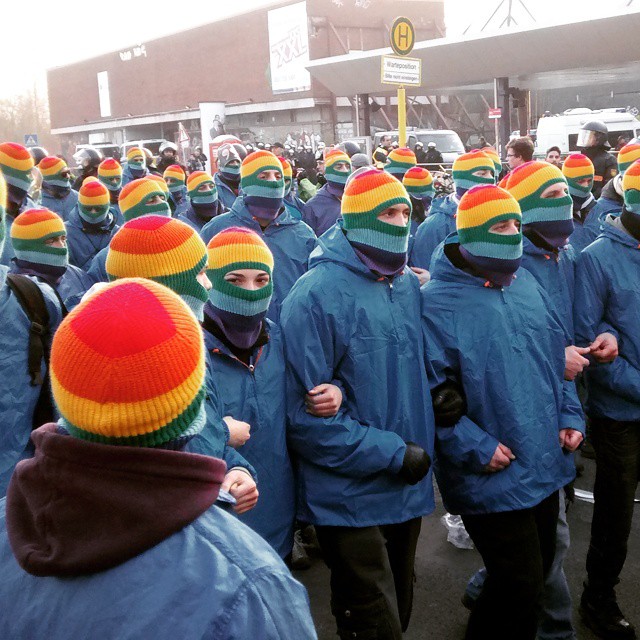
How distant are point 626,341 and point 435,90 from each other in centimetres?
2977

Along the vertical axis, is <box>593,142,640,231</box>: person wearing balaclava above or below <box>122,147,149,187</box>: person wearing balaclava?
below

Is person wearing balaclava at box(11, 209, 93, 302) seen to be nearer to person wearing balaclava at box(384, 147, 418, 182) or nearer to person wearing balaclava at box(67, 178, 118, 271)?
person wearing balaclava at box(67, 178, 118, 271)

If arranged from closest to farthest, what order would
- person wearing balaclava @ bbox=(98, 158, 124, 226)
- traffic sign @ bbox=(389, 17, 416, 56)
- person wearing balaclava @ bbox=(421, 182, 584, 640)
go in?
person wearing balaclava @ bbox=(421, 182, 584, 640), traffic sign @ bbox=(389, 17, 416, 56), person wearing balaclava @ bbox=(98, 158, 124, 226)

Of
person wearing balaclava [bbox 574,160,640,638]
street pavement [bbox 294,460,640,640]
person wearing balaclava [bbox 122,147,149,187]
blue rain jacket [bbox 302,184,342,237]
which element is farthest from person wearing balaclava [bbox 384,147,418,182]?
person wearing balaclava [bbox 574,160,640,638]

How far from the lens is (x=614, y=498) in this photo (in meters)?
3.79

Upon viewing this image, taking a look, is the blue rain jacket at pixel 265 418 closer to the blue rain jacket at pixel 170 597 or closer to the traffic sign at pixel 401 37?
the blue rain jacket at pixel 170 597

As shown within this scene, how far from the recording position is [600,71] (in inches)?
1024

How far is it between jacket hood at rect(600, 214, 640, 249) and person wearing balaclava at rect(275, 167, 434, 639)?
1285 millimetres

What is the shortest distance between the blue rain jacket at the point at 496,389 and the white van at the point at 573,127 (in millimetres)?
17487

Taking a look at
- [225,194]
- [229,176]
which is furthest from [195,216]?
[229,176]

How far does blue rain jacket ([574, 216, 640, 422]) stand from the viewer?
376 centimetres

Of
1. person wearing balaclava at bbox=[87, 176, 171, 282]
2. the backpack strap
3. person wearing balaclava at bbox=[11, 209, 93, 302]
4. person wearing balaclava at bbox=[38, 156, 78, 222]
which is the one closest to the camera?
the backpack strap

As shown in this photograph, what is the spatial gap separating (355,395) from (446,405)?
0.41 meters

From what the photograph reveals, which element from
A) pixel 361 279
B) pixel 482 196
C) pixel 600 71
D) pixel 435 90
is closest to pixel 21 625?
pixel 361 279
